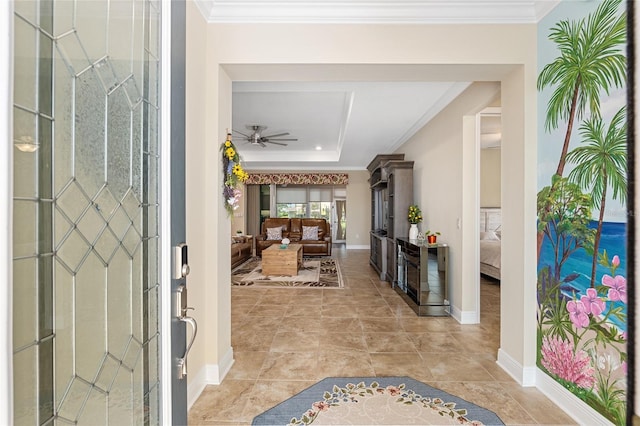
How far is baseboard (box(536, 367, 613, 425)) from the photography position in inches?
67.7

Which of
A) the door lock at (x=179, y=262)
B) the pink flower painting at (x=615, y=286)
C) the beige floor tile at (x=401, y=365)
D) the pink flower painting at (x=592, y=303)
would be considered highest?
the door lock at (x=179, y=262)

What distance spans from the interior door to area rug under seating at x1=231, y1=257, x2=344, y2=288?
4218 mm

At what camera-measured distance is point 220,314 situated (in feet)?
7.48

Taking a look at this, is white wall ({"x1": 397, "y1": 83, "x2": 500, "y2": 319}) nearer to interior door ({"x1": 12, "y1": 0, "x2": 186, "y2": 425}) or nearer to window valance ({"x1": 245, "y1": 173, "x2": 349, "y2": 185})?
interior door ({"x1": 12, "y1": 0, "x2": 186, "y2": 425})

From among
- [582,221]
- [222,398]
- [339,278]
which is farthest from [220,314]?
[339,278]

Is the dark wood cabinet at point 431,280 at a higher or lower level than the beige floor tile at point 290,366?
higher

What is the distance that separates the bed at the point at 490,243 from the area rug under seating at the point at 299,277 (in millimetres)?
2647

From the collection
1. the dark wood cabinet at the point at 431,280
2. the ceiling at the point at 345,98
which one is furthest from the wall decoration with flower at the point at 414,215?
the ceiling at the point at 345,98

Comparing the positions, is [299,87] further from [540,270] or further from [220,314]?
[540,270]

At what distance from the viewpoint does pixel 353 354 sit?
2.66 m

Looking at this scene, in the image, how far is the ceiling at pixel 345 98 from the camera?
2.18 m

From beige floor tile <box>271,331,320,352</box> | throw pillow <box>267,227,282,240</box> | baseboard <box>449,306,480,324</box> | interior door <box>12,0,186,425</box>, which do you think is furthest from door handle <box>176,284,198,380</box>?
throw pillow <box>267,227,282,240</box>

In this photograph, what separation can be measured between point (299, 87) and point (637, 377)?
3677 millimetres

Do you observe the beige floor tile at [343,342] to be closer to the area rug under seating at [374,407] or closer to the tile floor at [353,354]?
the tile floor at [353,354]
